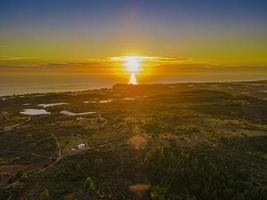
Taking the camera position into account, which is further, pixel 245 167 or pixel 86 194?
pixel 245 167

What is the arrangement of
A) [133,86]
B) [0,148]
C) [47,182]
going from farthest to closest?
[133,86] < [0,148] < [47,182]

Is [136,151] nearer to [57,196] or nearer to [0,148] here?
[57,196]

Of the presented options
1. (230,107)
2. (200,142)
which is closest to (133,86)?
(230,107)

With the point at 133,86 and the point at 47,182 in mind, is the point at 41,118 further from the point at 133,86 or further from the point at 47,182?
the point at 133,86

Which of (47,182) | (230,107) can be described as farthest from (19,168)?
(230,107)

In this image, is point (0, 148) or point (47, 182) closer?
point (47, 182)

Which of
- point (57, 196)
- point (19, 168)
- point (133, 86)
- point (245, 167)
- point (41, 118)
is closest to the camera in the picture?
point (57, 196)
